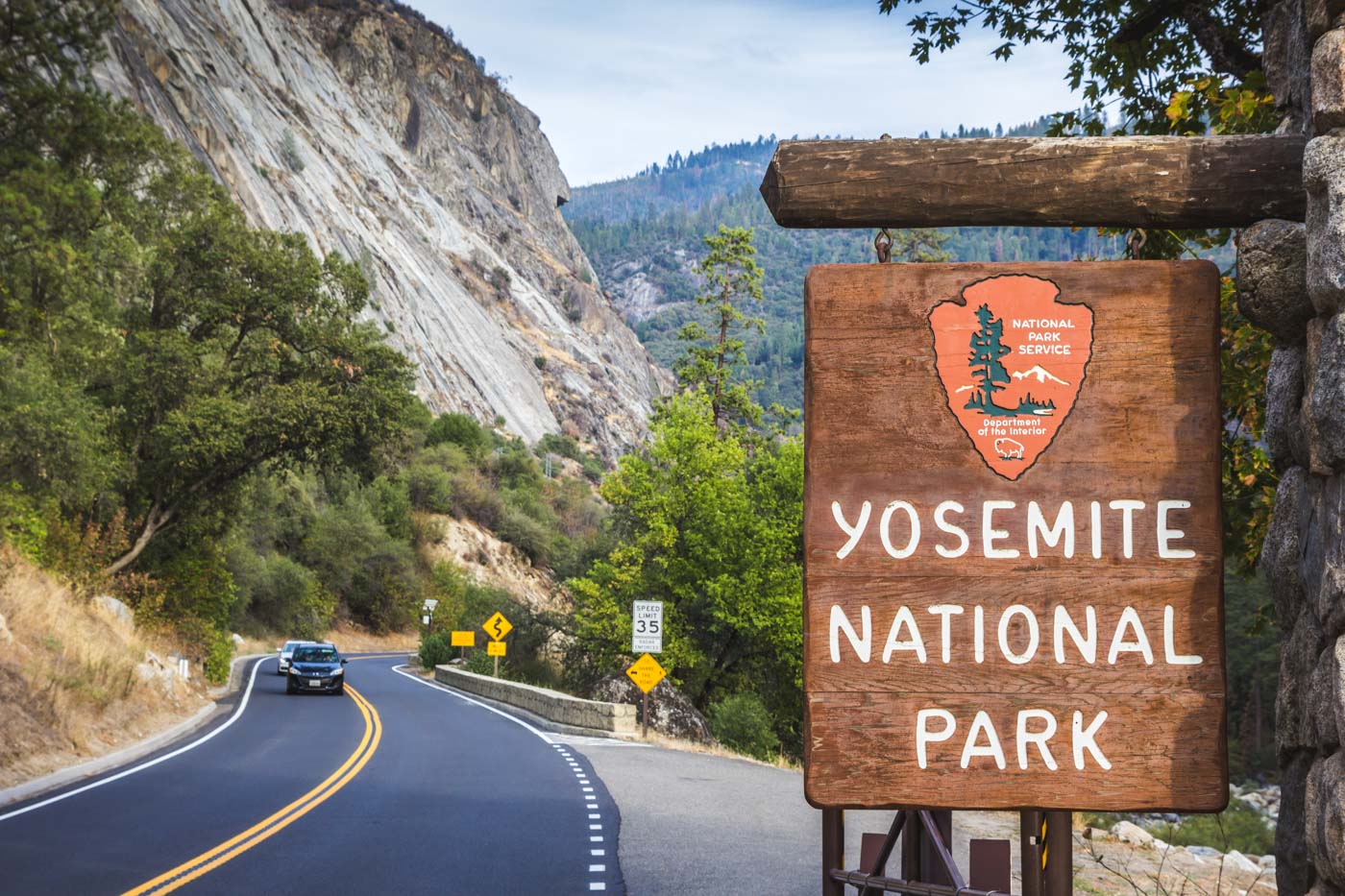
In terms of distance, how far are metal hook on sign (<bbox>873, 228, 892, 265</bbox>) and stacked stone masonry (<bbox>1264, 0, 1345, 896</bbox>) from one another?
3.69 ft

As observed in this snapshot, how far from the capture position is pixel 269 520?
64.1 meters

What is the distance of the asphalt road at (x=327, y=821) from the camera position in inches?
417

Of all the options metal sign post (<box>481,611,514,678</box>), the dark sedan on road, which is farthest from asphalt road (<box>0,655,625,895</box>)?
metal sign post (<box>481,611,514,678</box>)

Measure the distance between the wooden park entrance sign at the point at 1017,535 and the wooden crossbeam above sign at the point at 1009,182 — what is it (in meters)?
0.17

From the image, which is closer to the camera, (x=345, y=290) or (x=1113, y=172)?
(x=1113, y=172)

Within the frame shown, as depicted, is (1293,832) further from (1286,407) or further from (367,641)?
(367,641)

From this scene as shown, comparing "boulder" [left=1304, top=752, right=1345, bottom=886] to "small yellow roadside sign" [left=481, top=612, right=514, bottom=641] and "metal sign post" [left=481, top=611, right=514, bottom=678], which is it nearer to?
"metal sign post" [left=481, top=611, right=514, bottom=678]

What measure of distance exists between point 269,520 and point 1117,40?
61045 millimetres

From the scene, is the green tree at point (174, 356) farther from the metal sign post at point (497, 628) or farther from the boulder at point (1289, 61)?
the boulder at point (1289, 61)

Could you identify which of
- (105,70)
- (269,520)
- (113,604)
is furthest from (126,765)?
(105,70)

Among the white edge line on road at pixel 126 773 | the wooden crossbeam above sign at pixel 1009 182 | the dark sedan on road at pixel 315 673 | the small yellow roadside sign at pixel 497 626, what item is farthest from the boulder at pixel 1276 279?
the dark sedan on road at pixel 315 673

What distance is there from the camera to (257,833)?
13.0m

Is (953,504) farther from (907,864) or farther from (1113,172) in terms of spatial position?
(907,864)

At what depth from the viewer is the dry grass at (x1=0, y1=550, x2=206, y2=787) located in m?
18.6
